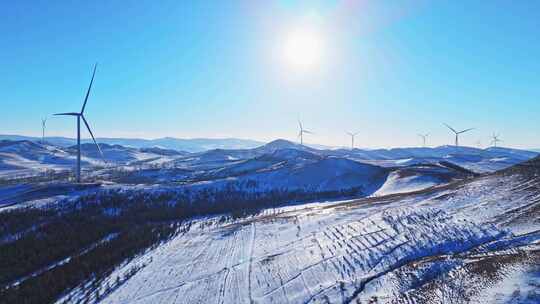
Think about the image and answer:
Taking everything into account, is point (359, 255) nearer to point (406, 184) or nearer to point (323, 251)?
point (323, 251)

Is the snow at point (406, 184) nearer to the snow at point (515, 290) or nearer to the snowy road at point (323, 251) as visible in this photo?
the snowy road at point (323, 251)

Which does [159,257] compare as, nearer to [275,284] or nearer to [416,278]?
[275,284]

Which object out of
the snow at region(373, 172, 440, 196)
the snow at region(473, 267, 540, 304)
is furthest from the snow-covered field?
the snow at region(373, 172, 440, 196)

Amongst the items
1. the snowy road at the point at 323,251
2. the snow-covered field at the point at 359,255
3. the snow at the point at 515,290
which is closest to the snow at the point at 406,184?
the snowy road at the point at 323,251

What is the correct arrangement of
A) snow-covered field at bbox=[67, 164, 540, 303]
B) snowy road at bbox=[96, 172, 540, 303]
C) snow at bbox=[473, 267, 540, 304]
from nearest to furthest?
snow at bbox=[473, 267, 540, 304]
snow-covered field at bbox=[67, 164, 540, 303]
snowy road at bbox=[96, 172, 540, 303]

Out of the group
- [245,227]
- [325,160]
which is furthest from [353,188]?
[245,227]

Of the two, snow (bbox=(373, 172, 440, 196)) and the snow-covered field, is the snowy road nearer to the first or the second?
the snow-covered field

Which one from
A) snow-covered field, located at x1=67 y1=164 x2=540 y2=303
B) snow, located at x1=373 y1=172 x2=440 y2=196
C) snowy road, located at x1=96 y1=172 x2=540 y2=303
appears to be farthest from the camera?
snow, located at x1=373 y1=172 x2=440 y2=196

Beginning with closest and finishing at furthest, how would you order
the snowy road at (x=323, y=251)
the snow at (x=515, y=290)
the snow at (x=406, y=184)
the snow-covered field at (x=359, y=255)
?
1. the snow at (x=515, y=290)
2. the snow-covered field at (x=359, y=255)
3. the snowy road at (x=323, y=251)
4. the snow at (x=406, y=184)

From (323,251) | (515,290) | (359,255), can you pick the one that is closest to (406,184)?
(323,251)

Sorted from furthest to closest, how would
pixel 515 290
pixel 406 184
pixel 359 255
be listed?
pixel 406 184
pixel 359 255
pixel 515 290

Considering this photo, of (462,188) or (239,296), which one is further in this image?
(462,188)
